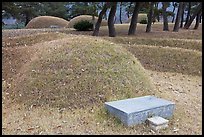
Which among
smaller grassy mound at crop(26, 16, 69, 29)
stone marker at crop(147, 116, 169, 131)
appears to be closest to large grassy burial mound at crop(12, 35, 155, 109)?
stone marker at crop(147, 116, 169, 131)

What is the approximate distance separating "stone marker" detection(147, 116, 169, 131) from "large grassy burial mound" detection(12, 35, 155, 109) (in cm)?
87

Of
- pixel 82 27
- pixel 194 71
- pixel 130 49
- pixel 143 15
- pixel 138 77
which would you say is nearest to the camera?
pixel 138 77

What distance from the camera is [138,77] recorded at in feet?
17.1

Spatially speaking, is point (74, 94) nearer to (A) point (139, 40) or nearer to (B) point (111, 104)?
(B) point (111, 104)

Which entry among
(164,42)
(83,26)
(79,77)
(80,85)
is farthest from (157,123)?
(83,26)

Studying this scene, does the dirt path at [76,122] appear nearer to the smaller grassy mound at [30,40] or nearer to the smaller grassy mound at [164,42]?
the smaller grassy mound at [30,40]

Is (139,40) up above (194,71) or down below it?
above

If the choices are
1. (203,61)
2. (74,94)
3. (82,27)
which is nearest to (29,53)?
(74,94)

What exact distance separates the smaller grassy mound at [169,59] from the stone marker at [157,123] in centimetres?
335

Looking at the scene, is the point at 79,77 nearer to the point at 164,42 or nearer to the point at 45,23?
the point at 164,42

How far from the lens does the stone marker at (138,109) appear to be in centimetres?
378

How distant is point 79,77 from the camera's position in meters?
4.80

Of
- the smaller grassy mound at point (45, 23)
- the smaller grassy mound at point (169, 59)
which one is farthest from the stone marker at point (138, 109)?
the smaller grassy mound at point (45, 23)

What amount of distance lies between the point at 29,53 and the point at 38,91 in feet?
6.08
